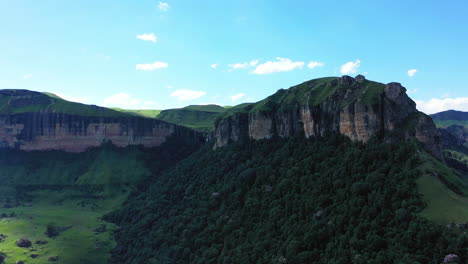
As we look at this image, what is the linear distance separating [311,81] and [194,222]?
6706 cm

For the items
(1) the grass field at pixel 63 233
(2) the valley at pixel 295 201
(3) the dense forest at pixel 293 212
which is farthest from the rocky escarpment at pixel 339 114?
(1) the grass field at pixel 63 233

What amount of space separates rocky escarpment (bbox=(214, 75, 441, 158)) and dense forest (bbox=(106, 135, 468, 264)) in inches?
168

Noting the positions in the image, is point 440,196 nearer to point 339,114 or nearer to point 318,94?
point 339,114

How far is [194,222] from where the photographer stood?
137m

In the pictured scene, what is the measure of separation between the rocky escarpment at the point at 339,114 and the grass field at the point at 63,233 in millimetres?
67697

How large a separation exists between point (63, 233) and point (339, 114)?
11252 cm

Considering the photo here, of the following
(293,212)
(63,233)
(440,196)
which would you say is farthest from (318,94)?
(63,233)

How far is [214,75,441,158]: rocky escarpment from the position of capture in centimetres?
10594

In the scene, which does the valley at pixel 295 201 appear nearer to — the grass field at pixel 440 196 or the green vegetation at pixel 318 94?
the grass field at pixel 440 196

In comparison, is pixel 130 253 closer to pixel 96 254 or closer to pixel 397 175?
pixel 96 254

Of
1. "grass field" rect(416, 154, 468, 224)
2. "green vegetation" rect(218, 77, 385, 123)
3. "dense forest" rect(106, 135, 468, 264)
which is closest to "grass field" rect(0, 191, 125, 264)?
"dense forest" rect(106, 135, 468, 264)

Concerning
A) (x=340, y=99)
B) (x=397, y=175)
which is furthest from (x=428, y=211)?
(x=340, y=99)

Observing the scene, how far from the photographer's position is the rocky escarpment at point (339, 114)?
10594 cm

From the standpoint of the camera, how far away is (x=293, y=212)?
10819 cm
